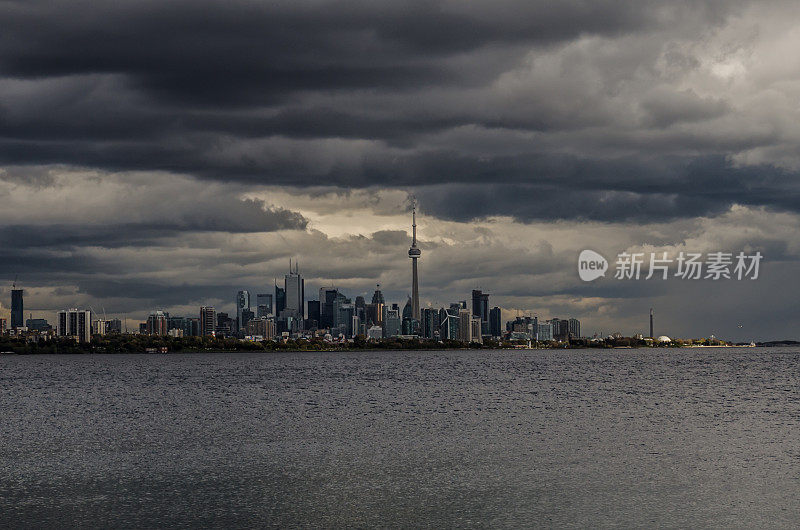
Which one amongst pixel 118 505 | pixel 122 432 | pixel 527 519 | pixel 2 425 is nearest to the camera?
pixel 527 519

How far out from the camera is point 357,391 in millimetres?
144875

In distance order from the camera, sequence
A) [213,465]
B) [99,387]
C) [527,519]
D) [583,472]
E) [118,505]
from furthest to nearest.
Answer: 1. [99,387]
2. [213,465]
3. [583,472]
4. [118,505]
5. [527,519]

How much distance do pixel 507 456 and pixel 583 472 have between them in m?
8.38

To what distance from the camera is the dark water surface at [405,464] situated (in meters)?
41.4

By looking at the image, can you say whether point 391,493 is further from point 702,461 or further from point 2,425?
point 2,425

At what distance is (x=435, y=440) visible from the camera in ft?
235

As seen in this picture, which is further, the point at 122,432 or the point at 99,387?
the point at 99,387

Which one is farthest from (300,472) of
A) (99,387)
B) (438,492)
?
(99,387)

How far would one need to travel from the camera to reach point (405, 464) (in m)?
57.8

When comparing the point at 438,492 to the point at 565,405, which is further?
the point at 565,405

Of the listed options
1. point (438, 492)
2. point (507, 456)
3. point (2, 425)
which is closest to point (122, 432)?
point (2, 425)

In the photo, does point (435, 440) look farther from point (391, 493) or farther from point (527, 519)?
point (527, 519)

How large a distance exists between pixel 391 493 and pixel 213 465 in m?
16.6

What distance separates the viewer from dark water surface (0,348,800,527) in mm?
41438
